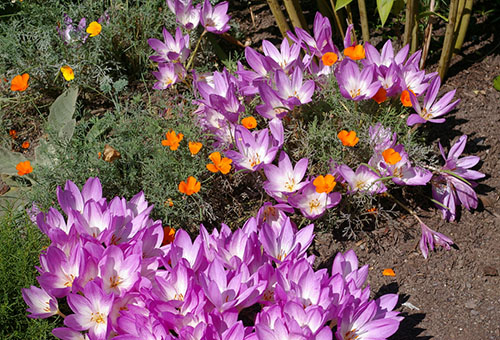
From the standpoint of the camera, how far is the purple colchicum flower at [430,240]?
2141 millimetres

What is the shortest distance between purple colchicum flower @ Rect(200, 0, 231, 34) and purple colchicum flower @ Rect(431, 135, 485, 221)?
112 centimetres

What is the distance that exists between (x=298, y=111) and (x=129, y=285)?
1034mm

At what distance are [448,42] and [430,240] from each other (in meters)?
0.94

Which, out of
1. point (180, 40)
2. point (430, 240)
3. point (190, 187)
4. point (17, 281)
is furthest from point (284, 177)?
point (17, 281)

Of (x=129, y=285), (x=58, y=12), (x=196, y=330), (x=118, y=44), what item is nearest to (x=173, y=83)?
(x=118, y=44)

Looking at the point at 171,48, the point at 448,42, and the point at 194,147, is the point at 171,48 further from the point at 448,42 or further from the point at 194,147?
the point at 448,42

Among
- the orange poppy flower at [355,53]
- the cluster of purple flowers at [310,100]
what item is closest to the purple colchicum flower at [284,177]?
the cluster of purple flowers at [310,100]

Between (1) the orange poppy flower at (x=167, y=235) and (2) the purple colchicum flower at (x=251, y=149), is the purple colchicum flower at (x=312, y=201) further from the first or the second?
(1) the orange poppy flower at (x=167, y=235)

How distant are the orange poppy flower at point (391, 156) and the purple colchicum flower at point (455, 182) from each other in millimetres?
288

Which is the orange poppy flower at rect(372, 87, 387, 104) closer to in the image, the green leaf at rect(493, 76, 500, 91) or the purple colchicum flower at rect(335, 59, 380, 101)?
the purple colchicum flower at rect(335, 59, 380, 101)

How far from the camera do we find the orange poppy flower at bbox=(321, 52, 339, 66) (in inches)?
89.8

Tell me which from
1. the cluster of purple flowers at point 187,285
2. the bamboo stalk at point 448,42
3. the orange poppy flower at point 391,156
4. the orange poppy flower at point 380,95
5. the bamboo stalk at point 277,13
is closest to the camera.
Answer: the cluster of purple flowers at point 187,285

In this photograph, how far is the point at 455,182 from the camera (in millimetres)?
2230

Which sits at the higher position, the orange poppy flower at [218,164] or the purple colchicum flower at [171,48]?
the purple colchicum flower at [171,48]
